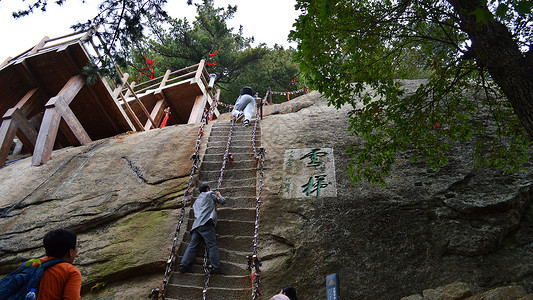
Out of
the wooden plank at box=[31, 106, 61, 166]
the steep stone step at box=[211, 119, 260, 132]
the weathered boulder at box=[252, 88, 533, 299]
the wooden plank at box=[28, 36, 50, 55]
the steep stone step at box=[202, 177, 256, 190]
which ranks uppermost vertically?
the wooden plank at box=[28, 36, 50, 55]

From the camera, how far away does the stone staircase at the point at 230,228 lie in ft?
14.9

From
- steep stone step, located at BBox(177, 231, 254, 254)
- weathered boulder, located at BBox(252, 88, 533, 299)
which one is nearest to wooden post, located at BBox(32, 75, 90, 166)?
steep stone step, located at BBox(177, 231, 254, 254)

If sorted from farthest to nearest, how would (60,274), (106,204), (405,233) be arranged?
(106,204)
(405,233)
(60,274)

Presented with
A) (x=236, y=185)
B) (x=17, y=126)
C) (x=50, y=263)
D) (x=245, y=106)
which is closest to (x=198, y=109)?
(x=245, y=106)

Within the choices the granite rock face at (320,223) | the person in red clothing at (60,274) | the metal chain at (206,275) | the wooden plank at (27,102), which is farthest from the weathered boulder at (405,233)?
the wooden plank at (27,102)

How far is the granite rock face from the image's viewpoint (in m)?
4.31

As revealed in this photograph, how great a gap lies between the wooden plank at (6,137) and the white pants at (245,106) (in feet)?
20.4

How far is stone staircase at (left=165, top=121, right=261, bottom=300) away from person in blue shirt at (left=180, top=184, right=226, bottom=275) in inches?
7.0

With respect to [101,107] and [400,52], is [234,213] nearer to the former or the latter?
[400,52]

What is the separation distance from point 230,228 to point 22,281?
3379 millimetres

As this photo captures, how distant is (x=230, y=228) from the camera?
5.52 meters

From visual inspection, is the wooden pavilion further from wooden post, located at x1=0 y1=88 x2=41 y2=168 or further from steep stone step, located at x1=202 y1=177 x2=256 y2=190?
steep stone step, located at x1=202 y1=177 x2=256 y2=190

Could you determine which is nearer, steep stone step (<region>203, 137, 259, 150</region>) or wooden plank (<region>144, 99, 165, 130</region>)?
steep stone step (<region>203, 137, 259, 150</region>)

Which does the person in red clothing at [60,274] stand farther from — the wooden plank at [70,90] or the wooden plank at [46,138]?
the wooden plank at [70,90]
